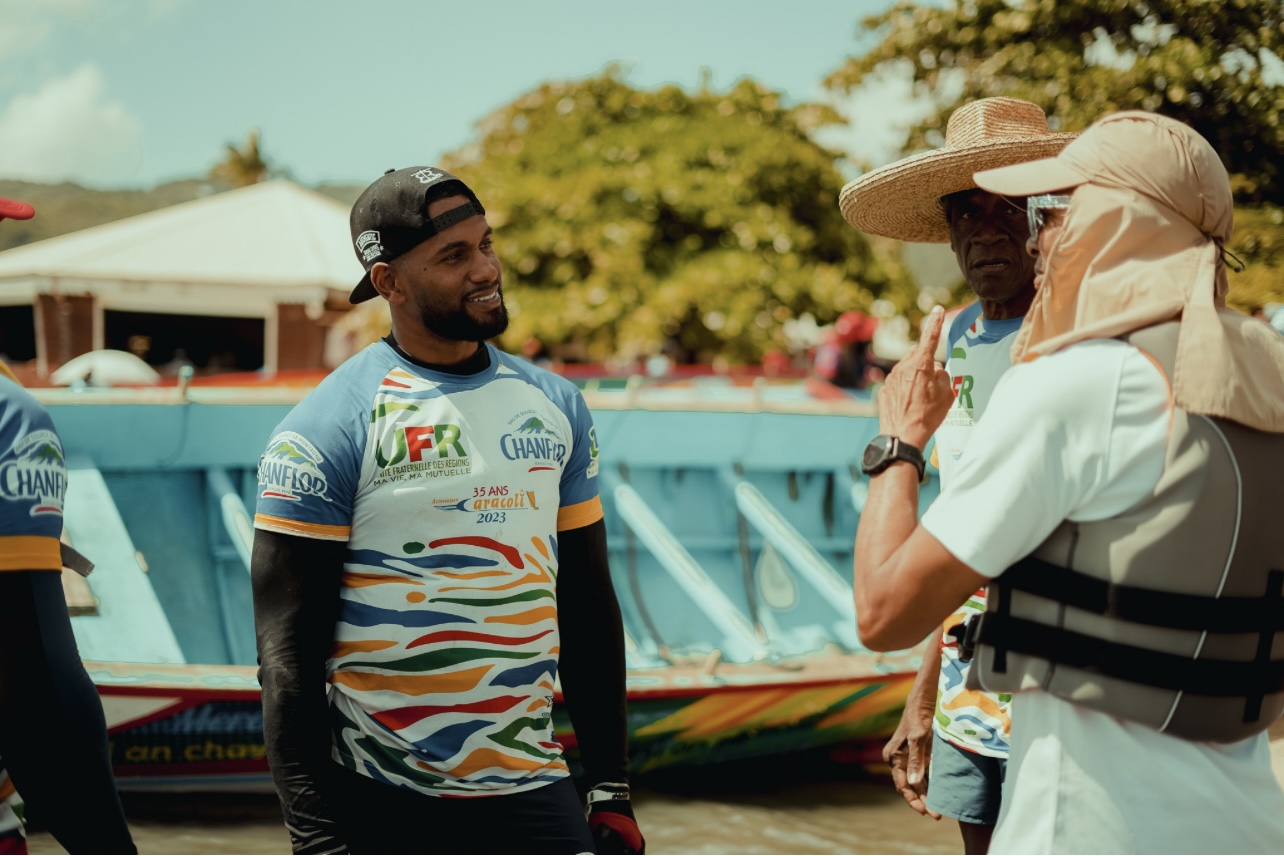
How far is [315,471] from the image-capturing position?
86.2 inches

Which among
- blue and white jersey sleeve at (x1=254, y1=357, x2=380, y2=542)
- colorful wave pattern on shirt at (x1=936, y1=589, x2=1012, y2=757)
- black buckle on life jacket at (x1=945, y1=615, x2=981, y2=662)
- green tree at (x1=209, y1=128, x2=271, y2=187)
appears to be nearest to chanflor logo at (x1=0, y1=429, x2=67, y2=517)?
blue and white jersey sleeve at (x1=254, y1=357, x2=380, y2=542)

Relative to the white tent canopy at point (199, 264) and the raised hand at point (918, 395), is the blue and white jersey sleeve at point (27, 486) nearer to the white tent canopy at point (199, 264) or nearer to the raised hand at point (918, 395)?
the raised hand at point (918, 395)

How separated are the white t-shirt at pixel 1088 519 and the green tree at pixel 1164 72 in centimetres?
522

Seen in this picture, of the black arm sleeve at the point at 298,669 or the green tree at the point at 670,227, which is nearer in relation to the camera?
the black arm sleeve at the point at 298,669

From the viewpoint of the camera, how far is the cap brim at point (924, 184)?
2867 mm

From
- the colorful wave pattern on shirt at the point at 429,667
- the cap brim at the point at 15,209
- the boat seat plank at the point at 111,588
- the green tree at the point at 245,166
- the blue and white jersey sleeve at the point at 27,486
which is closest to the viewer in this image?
the blue and white jersey sleeve at the point at 27,486

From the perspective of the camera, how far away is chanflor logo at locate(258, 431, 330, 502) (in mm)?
2184

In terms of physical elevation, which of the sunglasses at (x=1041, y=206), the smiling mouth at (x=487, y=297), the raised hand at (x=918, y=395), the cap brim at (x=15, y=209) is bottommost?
the raised hand at (x=918, y=395)

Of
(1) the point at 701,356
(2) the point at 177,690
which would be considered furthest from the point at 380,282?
(1) the point at 701,356

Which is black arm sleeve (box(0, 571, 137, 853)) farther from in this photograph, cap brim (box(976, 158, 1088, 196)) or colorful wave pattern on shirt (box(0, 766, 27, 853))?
cap brim (box(976, 158, 1088, 196))

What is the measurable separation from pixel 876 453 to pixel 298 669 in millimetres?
1114

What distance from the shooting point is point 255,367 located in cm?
3206

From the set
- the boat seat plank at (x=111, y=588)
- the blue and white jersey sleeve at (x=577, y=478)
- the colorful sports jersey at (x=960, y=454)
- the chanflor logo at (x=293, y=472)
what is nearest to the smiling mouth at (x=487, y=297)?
the blue and white jersey sleeve at (x=577, y=478)

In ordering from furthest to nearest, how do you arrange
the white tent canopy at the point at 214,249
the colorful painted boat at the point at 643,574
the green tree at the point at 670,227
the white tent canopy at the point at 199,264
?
the white tent canopy at the point at 214,249 → the white tent canopy at the point at 199,264 → the green tree at the point at 670,227 → the colorful painted boat at the point at 643,574
